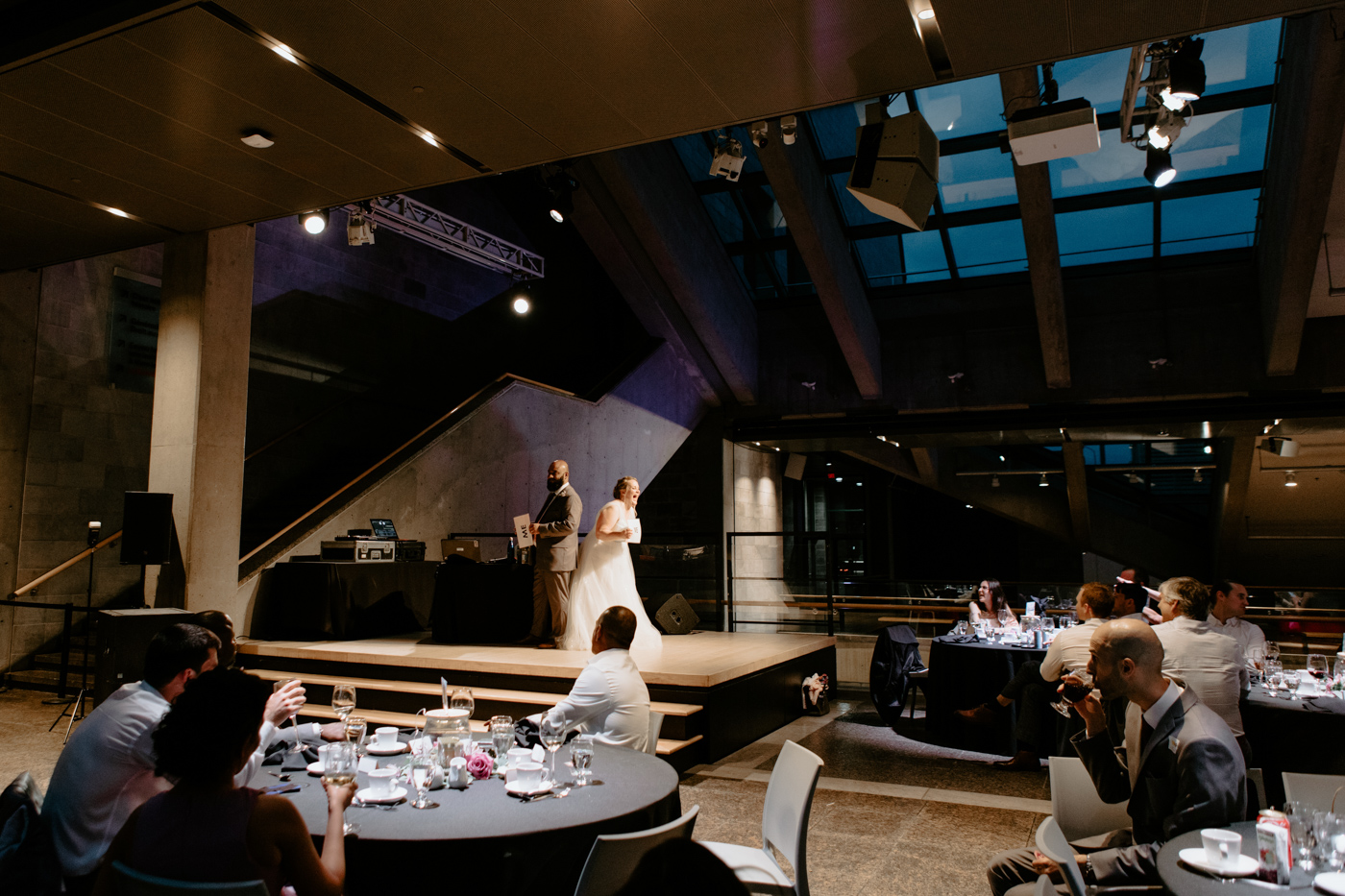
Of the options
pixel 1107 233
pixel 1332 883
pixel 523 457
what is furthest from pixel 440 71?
pixel 1107 233

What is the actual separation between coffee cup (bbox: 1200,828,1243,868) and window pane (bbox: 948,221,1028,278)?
30.4 feet

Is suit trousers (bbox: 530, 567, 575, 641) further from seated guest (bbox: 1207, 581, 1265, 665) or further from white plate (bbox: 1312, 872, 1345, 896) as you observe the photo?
white plate (bbox: 1312, 872, 1345, 896)

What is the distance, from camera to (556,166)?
344 inches

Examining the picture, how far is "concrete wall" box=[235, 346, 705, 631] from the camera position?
30.5ft

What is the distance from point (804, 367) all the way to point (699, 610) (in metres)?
3.81

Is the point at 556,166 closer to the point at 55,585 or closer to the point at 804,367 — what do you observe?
the point at 804,367

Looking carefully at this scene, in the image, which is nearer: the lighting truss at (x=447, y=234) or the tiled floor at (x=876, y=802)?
the tiled floor at (x=876, y=802)

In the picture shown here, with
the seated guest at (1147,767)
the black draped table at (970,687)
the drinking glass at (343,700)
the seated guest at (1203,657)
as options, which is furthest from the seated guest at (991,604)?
the drinking glass at (343,700)

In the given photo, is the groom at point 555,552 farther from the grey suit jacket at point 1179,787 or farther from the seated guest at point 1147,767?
the grey suit jacket at point 1179,787

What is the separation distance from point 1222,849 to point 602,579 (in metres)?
5.46

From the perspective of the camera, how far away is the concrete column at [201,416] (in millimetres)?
6660

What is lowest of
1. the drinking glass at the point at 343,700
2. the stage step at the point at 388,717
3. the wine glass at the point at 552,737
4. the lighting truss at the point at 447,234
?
the stage step at the point at 388,717

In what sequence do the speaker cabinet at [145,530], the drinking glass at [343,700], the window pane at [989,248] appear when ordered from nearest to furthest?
the drinking glass at [343,700]
the speaker cabinet at [145,530]
the window pane at [989,248]

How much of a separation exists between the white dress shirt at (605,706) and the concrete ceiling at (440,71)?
9.29 feet
